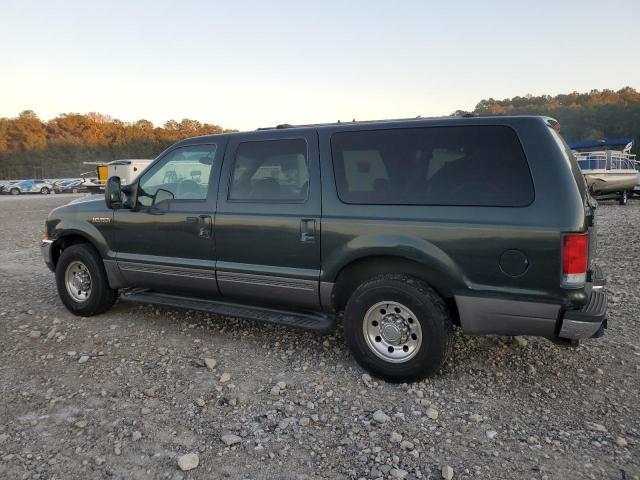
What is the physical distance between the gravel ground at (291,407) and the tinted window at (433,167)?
139cm

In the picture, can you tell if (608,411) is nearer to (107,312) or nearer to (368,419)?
(368,419)

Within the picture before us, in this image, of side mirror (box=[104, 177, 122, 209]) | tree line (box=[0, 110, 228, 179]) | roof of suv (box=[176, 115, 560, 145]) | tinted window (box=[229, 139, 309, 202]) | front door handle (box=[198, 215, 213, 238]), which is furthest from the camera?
tree line (box=[0, 110, 228, 179])

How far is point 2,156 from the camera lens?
74.7 metres

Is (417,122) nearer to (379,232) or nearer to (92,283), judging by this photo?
(379,232)

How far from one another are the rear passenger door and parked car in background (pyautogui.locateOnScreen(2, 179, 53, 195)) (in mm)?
46586

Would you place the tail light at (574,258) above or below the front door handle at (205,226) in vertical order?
below

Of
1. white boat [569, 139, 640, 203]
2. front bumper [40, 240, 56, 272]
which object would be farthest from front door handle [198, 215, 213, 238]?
white boat [569, 139, 640, 203]

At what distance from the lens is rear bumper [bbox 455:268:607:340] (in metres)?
3.01

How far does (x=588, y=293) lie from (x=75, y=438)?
3.43 metres

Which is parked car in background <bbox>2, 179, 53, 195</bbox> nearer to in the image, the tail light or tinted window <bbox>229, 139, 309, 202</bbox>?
tinted window <bbox>229, 139, 309, 202</bbox>

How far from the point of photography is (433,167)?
3387 millimetres

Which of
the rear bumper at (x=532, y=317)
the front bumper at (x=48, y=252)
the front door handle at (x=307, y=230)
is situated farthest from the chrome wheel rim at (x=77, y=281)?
the rear bumper at (x=532, y=317)

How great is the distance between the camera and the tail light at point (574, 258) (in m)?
2.94

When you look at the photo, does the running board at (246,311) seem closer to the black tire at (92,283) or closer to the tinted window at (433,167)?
the black tire at (92,283)
